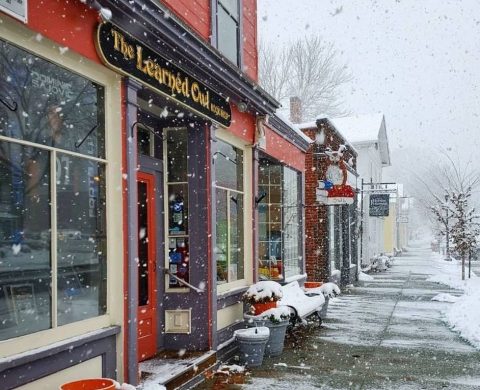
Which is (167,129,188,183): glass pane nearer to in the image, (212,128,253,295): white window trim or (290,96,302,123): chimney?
(212,128,253,295): white window trim

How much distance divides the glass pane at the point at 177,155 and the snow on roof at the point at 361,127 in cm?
2168

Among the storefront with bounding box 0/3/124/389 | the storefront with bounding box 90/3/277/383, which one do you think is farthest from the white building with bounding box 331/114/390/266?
the storefront with bounding box 0/3/124/389

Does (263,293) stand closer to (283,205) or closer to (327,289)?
(327,289)

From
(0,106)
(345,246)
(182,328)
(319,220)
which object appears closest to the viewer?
(0,106)

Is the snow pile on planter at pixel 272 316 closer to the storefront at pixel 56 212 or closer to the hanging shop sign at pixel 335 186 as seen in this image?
the storefront at pixel 56 212

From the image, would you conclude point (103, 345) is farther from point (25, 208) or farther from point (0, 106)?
point (0, 106)

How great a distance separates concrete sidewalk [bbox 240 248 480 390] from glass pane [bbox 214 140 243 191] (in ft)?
9.36

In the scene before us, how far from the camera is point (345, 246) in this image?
18.9 metres

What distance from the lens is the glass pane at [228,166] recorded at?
851 cm

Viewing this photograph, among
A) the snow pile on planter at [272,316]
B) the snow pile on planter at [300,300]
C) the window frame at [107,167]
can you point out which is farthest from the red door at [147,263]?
the snow pile on planter at [300,300]

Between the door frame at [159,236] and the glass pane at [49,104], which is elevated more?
the glass pane at [49,104]

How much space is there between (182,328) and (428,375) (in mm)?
3362

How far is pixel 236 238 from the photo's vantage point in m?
9.23

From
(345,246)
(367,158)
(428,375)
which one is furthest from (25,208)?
(367,158)
